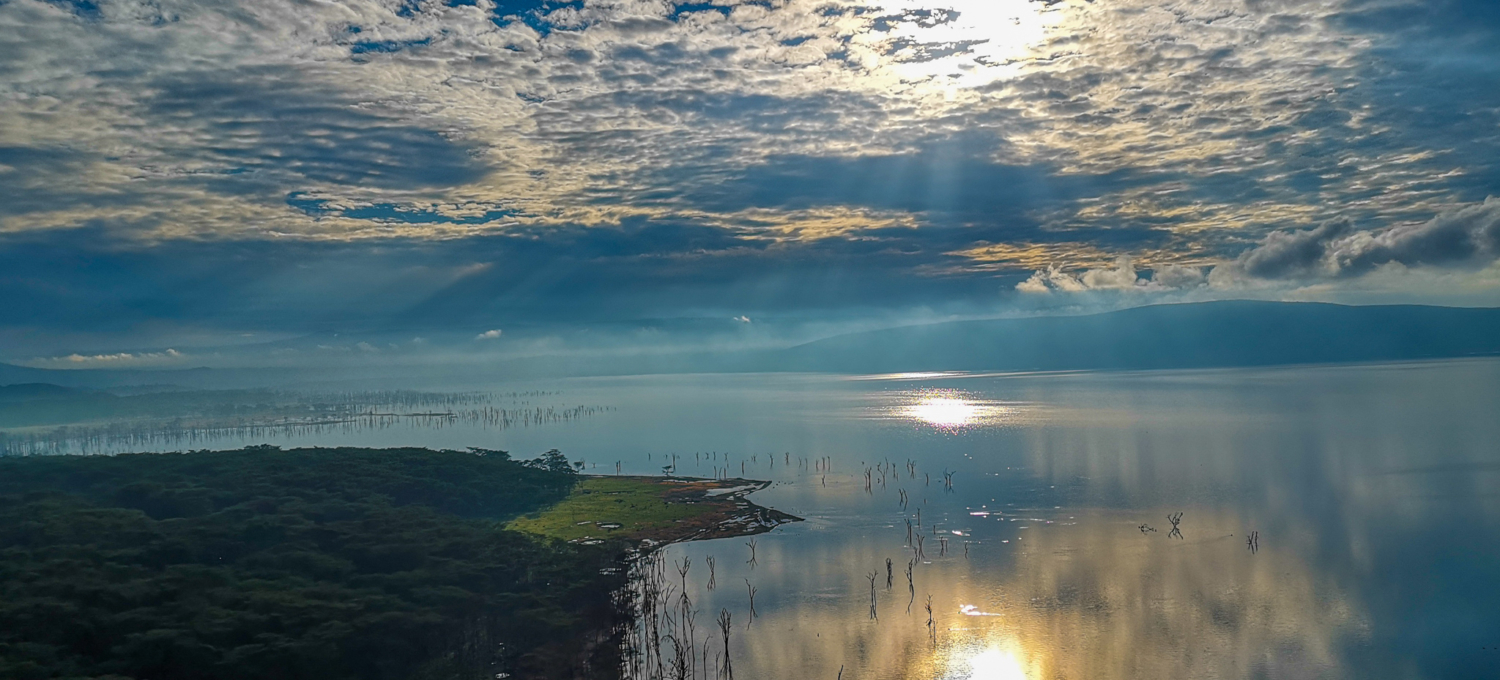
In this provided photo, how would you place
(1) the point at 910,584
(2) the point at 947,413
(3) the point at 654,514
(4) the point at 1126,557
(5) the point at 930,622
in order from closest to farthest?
(5) the point at 930,622
(1) the point at 910,584
(4) the point at 1126,557
(3) the point at 654,514
(2) the point at 947,413

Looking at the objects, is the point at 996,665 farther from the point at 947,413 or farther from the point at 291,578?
the point at 947,413

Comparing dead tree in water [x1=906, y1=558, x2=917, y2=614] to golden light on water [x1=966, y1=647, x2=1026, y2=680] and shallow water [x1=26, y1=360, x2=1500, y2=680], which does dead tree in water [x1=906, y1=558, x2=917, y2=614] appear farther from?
golden light on water [x1=966, y1=647, x2=1026, y2=680]

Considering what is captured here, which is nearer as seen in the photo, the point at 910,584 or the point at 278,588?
the point at 278,588

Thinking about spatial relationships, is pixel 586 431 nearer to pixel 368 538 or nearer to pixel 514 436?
pixel 514 436

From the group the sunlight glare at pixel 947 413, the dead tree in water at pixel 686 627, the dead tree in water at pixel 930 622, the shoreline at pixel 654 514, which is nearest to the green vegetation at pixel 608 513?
the shoreline at pixel 654 514

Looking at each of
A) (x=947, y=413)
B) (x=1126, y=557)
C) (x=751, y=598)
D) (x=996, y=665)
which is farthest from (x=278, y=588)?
(x=947, y=413)

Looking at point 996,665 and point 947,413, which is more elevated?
point 947,413

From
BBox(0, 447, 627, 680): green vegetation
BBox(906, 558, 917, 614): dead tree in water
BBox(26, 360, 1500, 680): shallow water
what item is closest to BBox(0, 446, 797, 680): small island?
BBox(0, 447, 627, 680): green vegetation
